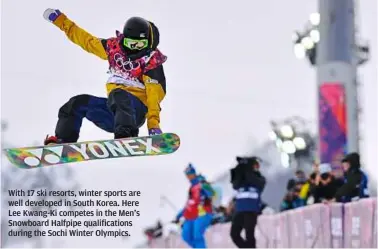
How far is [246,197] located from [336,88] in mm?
9082

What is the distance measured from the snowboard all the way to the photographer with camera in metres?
2.44

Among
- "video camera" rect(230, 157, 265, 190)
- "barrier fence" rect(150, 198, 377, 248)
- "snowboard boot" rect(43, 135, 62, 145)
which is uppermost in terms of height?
"video camera" rect(230, 157, 265, 190)

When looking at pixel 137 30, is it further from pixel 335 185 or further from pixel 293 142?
pixel 293 142

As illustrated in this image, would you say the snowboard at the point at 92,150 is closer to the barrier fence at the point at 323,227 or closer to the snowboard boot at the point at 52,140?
the snowboard boot at the point at 52,140

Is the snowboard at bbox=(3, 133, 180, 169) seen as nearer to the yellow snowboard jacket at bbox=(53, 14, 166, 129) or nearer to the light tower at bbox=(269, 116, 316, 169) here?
the yellow snowboard jacket at bbox=(53, 14, 166, 129)

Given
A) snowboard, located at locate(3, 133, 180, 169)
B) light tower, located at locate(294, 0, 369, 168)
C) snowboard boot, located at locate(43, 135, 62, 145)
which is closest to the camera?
snowboard, located at locate(3, 133, 180, 169)

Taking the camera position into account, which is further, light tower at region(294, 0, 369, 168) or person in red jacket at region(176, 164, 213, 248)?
light tower at region(294, 0, 369, 168)

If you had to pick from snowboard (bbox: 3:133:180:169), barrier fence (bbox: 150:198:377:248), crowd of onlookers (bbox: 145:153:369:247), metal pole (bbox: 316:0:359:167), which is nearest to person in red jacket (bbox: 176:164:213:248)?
crowd of onlookers (bbox: 145:153:369:247)

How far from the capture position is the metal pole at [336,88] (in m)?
16.5

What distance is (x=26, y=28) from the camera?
23.5 feet

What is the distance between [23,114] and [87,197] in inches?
A: 39.6

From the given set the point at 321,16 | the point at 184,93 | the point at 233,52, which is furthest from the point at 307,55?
the point at 184,93

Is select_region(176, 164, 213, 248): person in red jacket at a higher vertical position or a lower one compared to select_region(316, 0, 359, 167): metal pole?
lower

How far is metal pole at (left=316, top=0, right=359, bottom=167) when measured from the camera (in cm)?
1648
